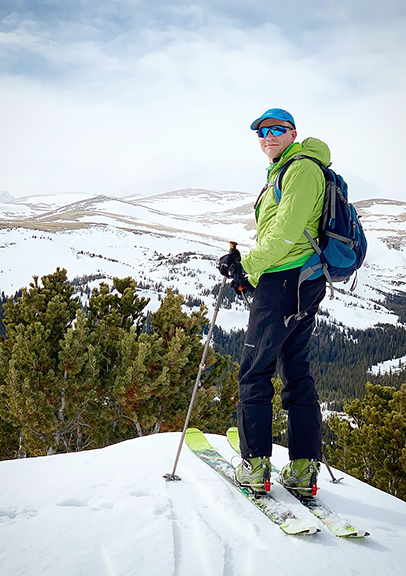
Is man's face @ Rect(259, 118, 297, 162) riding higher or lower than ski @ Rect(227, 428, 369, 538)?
higher

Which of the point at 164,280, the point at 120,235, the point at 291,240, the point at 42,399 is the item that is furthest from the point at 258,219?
the point at 120,235

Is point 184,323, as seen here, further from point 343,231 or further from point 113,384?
point 343,231

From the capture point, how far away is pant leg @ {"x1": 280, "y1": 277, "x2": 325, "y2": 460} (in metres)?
2.99

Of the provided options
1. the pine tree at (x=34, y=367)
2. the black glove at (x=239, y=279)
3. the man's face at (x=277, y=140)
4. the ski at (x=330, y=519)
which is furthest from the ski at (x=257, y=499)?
the pine tree at (x=34, y=367)

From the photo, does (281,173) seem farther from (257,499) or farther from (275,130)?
(257,499)

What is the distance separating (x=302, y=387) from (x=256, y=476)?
77 centimetres

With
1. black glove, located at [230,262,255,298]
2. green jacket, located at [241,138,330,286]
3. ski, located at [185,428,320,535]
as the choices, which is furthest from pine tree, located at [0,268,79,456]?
green jacket, located at [241,138,330,286]

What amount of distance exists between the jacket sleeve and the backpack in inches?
3.8

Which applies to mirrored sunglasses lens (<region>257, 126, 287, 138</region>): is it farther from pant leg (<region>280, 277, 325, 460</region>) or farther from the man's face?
pant leg (<region>280, 277, 325, 460</region>)

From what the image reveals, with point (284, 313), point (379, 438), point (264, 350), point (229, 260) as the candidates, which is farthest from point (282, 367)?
point (379, 438)

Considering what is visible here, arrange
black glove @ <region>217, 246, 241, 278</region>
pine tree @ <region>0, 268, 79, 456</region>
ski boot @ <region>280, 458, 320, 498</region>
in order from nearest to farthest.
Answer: ski boot @ <region>280, 458, 320, 498</region> → black glove @ <region>217, 246, 241, 278</region> → pine tree @ <region>0, 268, 79, 456</region>

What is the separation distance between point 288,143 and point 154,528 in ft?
9.64

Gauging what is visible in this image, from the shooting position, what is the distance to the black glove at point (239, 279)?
319cm

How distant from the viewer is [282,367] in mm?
3111
